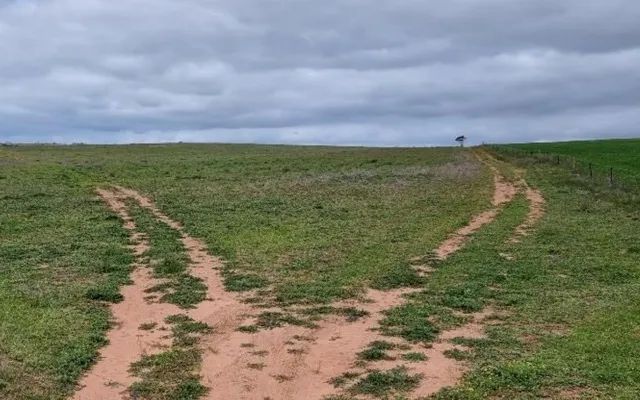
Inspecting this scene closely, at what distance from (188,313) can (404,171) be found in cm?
3529

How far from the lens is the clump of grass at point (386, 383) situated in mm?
9242

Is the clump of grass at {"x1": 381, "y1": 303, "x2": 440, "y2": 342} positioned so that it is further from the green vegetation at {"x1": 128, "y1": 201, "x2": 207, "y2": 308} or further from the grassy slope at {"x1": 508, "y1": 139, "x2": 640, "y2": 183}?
the grassy slope at {"x1": 508, "y1": 139, "x2": 640, "y2": 183}

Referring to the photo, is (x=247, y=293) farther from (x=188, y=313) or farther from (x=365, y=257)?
(x=365, y=257)

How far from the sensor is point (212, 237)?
21891 mm

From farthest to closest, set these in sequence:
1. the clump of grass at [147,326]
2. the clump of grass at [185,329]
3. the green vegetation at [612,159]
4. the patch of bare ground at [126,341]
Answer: the green vegetation at [612,159], the clump of grass at [147,326], the clump of grass at [185,329], the patch of bare ground at [126,341]

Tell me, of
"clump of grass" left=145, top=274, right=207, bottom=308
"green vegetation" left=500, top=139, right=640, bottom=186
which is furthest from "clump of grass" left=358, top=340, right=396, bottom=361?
"green vegetation" left=500, top=139, right=640, bottom=186

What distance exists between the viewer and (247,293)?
1487cm

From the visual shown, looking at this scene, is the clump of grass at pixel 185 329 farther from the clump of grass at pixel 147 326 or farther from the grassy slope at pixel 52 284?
the grassy slope at pixel 52 284

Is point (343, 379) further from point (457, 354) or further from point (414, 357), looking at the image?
point (457, 354)

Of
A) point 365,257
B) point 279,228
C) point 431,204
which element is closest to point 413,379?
point 365,257

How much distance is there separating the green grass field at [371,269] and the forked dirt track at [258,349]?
329 millimetres

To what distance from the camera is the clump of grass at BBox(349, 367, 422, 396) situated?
924cm

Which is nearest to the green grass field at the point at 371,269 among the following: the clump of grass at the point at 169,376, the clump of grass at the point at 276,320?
the clump of grass at the point at 169,376

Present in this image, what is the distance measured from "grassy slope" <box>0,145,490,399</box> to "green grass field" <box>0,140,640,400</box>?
0.06m
